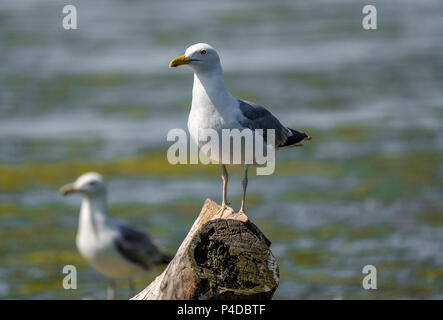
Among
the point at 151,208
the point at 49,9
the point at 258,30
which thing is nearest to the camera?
the point at 151,208

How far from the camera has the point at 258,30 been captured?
101 ft

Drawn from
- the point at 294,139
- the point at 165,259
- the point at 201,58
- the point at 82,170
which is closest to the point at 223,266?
the point at 201,58

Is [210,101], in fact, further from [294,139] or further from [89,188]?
[89,188]

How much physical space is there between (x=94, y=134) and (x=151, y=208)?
5177mm

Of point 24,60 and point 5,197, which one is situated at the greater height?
point 24,60

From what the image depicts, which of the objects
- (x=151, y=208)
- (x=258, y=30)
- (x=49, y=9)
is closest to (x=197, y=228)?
(x=151, y=208)

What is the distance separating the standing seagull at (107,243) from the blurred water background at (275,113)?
754 millimetres

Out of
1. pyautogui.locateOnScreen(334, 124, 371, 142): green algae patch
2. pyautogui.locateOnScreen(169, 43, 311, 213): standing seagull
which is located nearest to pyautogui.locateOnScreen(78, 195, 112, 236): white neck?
pyautogui.locateOnScreen(169, 43, 311, 213): standing seagull

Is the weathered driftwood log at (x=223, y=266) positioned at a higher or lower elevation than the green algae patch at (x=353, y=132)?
lower

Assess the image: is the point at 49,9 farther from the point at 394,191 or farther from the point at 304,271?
the point at 304,271

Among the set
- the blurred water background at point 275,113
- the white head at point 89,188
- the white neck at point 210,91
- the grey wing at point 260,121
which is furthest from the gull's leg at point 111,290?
the white neck at point 210,91

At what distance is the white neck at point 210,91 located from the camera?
256 inches

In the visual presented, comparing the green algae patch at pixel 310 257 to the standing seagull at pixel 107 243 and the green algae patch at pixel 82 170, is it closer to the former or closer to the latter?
the standing seagull at pixel 107 243

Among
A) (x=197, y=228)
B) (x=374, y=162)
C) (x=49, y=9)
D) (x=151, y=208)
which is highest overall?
(x=49, y=9)
